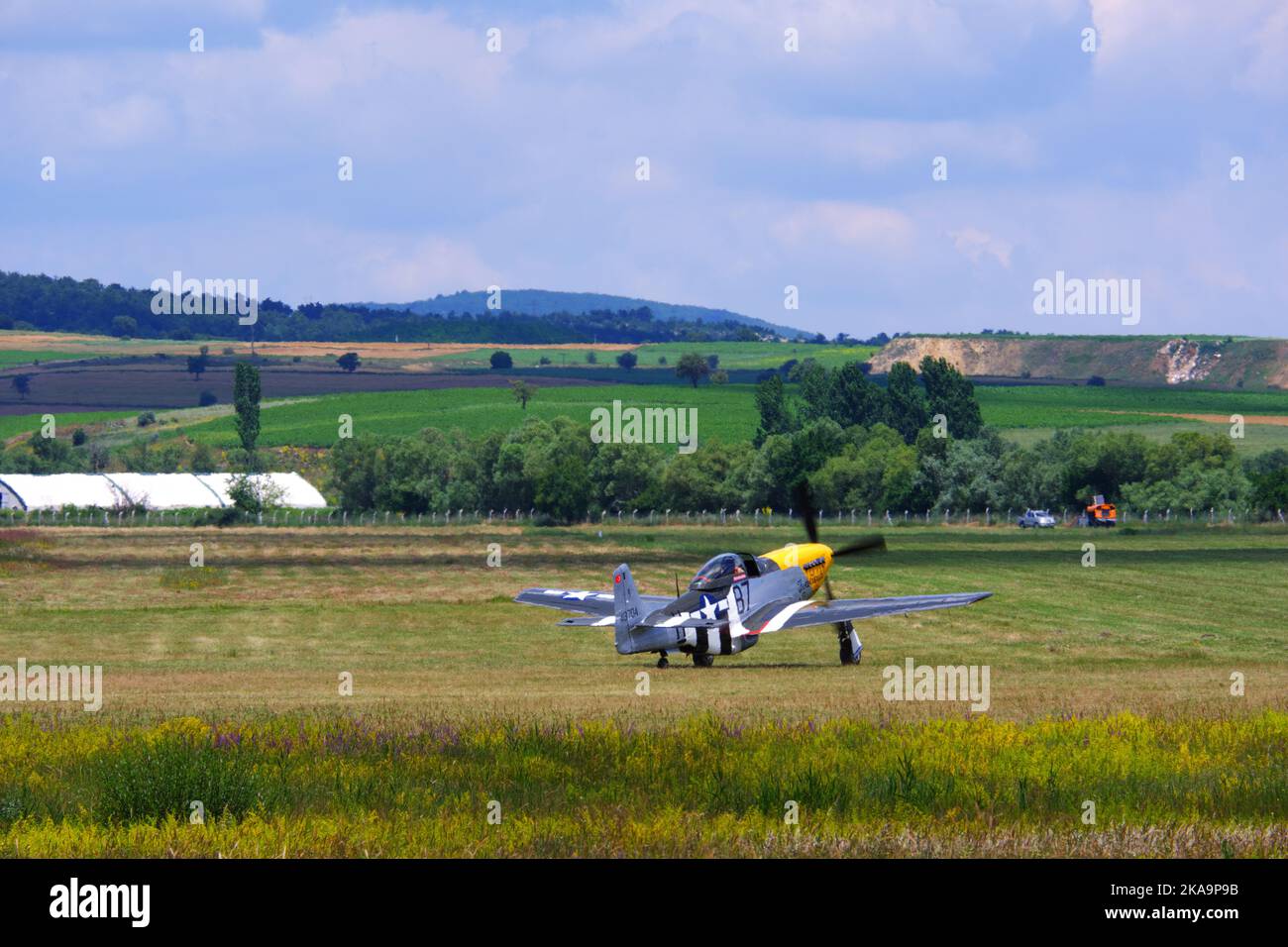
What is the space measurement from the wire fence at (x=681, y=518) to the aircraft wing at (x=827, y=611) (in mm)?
65167

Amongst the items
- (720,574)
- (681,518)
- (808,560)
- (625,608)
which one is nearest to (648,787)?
(720,574)

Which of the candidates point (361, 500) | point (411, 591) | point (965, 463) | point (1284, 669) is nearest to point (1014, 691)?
point (1284, 669)

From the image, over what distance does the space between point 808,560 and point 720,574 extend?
2835mm

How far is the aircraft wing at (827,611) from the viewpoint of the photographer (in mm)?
34250

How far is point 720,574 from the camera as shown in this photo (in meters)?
34.2

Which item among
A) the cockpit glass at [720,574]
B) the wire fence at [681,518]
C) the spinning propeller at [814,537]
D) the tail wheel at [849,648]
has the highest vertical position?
the spinning propeller at [814,537]

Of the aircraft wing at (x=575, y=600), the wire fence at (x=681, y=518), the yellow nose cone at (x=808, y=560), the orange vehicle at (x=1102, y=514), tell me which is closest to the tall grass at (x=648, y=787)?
the yellow nose cone at (x=808, y=560)

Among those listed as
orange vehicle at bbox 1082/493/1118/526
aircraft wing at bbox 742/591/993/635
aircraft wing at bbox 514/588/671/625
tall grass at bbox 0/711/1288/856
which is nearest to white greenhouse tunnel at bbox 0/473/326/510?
orange vehicle at bbox 1082/493/1118/526

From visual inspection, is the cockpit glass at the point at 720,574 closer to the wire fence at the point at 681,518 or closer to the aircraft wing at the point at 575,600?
the aircraft wing at the point at 575,600

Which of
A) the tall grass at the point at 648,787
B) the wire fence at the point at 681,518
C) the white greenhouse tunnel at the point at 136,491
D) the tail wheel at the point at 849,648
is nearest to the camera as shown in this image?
the tall grass at the point at 648,787

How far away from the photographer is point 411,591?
5941 centimetres

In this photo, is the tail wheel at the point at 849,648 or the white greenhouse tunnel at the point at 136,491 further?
the white greenhouse tunnel at the point at 136,491
